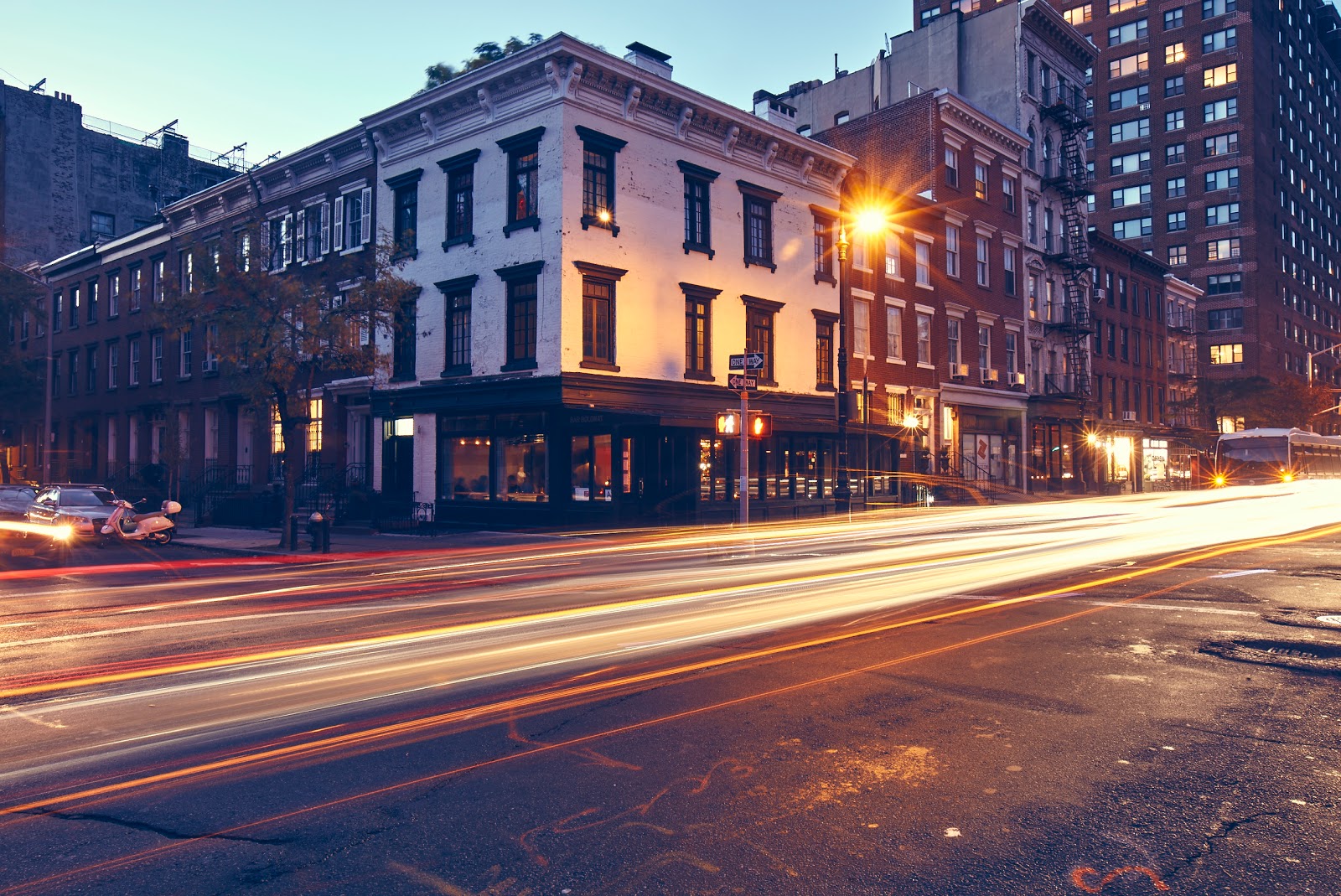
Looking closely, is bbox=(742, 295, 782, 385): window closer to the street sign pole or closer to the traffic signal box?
the street sign pole

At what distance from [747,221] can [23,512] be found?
22787 millimetres

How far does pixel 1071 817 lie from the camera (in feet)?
13.9

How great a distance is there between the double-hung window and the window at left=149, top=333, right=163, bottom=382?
19.5m

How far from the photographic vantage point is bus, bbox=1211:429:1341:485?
156 ft

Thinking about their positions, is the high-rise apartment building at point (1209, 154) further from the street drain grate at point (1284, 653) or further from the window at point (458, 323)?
the street drain grate at point (1284, 653)

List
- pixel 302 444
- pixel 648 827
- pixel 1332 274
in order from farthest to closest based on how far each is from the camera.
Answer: pixel 1332 274 < pixel 302 444 < pixel 648 827

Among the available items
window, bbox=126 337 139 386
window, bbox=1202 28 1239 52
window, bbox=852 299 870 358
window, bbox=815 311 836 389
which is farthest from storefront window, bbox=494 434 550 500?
window, bbox=1202 28 1239 52

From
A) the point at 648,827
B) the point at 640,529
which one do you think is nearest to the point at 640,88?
the point at 640,529

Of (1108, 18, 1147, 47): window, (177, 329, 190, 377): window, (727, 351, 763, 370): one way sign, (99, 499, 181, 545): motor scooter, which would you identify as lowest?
(99, 499, 181, 545): motor scooter

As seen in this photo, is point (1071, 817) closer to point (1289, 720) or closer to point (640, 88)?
point (1289, 720)

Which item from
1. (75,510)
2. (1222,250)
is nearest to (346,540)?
(75,510)

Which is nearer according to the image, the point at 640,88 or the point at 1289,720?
the point at 1289,720

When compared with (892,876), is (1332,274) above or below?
above

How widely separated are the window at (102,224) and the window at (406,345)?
3416 centimetres
